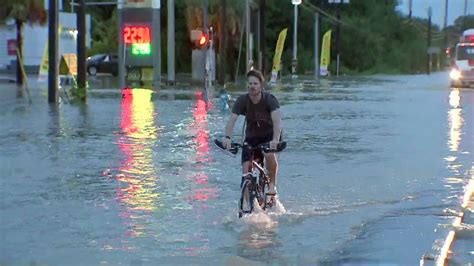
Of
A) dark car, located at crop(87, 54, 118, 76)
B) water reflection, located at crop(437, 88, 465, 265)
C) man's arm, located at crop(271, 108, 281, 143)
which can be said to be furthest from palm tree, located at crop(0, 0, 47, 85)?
man's arm, located at crop(271, 108, 281, 143)

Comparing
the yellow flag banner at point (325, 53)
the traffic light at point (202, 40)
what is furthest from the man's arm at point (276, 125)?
the yellow flag banner at point (325, 53)

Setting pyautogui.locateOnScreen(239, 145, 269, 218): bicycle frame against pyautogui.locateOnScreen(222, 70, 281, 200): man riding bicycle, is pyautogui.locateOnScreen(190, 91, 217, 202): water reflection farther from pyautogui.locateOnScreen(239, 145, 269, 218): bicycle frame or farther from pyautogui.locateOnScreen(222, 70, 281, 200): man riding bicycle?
pyautogui.locateOnScreen(222, 70, 281, 200): man riding bicycle

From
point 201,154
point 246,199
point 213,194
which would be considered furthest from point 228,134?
point 201,154

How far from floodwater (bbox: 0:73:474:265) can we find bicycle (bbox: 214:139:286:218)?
0.19m

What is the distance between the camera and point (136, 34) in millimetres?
40625

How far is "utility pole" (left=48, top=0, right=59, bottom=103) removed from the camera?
2667 centimetres

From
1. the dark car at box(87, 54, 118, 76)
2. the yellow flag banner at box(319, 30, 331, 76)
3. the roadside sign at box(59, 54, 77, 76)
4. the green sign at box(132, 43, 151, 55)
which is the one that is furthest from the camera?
the yellow flag banner at box(319, 30, 331, 76)

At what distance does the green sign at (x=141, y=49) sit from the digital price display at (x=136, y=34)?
253 mm

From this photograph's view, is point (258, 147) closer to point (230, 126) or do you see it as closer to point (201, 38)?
point (230, 126)

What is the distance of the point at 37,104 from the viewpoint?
90.0 feet

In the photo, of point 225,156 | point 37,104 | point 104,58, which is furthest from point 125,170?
point 104,58

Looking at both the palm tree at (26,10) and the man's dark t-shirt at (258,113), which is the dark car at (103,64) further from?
the man's dark t-shirt at (258,113)

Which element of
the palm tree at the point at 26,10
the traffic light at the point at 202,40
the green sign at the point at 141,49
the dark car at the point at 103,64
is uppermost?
the palm tree at the point at 26,10

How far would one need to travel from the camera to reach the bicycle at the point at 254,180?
9.06 m
